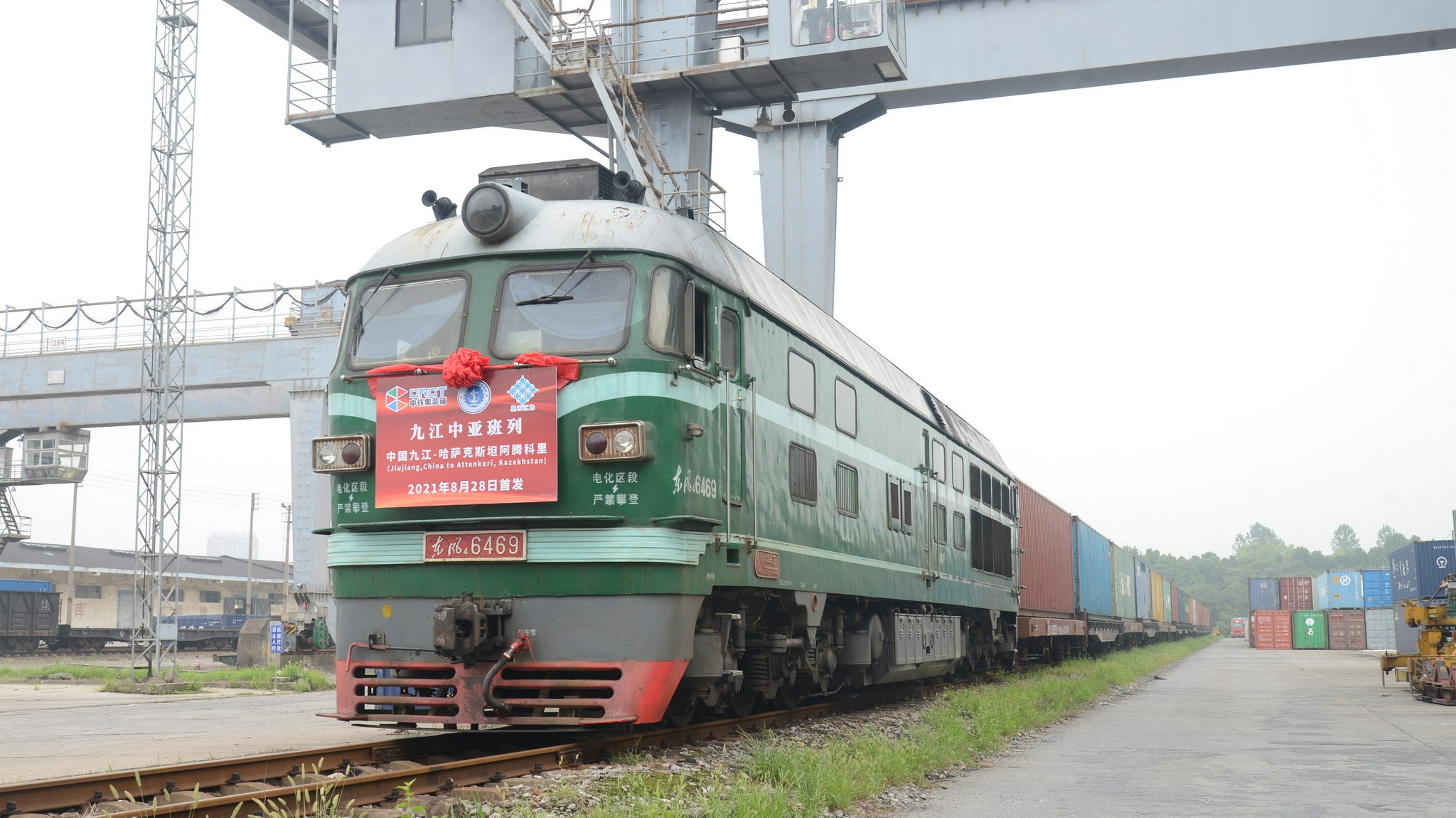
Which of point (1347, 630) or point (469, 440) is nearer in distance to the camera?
Answer: point (469, 440)

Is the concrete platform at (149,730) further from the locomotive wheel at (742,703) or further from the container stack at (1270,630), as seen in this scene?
the container stack at (1270,630)

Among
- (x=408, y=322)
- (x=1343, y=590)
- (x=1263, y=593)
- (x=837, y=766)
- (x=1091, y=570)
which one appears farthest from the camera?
(x=1263, y=593)

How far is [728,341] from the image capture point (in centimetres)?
1001

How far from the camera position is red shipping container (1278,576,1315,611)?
3078 inches

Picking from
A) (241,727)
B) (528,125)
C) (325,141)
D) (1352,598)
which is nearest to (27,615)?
(325,141)

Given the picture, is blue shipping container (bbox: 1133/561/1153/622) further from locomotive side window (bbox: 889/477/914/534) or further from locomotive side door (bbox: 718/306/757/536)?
locomotive side door (bbox: 718/306/757/536)

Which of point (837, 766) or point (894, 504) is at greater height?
point (894, 504)

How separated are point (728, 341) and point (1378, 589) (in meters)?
62.3

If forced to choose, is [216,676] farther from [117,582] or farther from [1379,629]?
[1379,629]

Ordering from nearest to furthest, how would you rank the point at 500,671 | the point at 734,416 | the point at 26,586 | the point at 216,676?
the point at 500,671 → the point at 734,416 → the point at 216,676 → the point at 26,586

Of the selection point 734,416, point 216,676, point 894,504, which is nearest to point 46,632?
point 216,676

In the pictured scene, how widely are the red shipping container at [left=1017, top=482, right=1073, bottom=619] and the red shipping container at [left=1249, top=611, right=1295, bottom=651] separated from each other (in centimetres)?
3962

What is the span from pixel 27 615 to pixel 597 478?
43.2 metres

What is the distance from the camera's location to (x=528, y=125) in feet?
79.7
